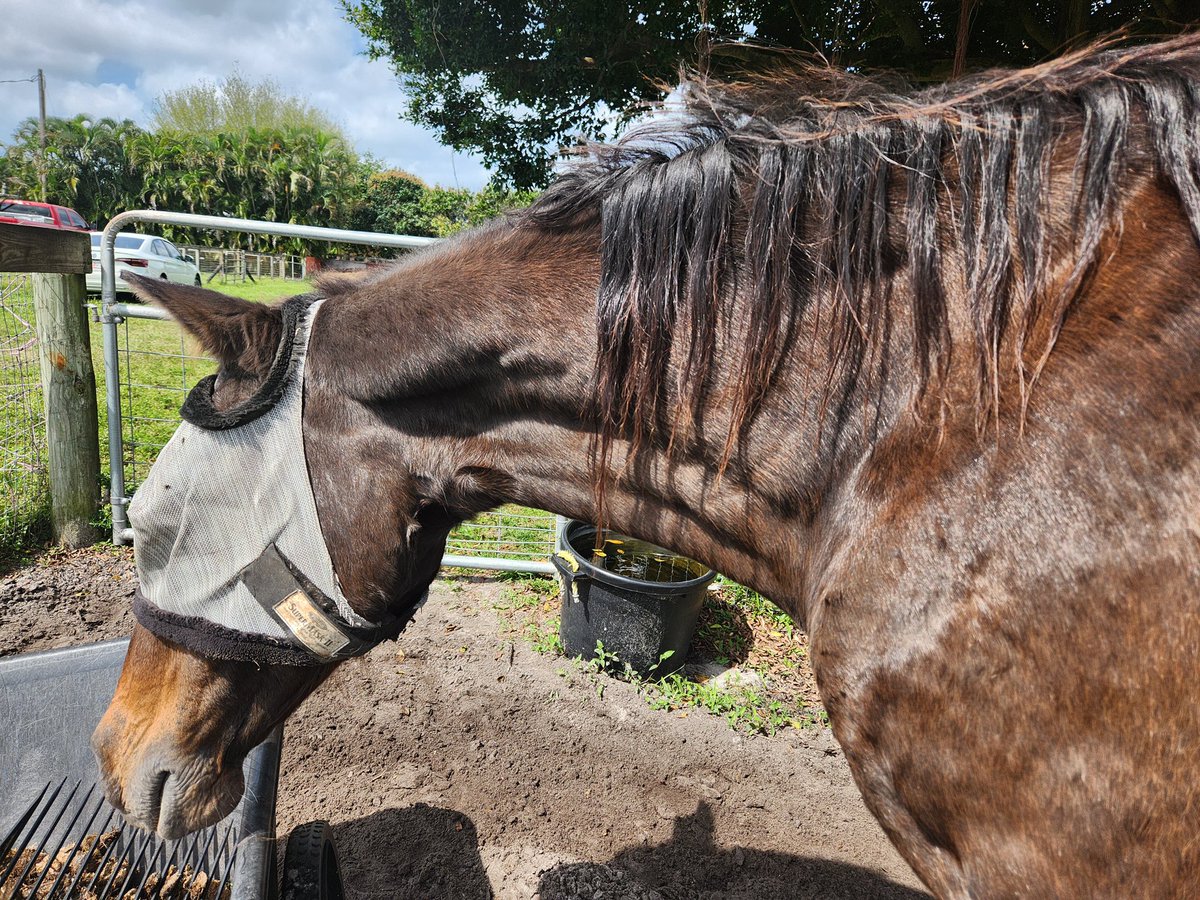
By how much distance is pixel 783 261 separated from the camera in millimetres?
1017

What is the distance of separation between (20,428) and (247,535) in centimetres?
464

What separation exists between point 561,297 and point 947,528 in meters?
0.70

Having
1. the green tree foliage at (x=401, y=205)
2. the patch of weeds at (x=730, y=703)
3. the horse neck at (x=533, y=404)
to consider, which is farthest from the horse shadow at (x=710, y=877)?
the green tree foliage at (x=401, y=205)

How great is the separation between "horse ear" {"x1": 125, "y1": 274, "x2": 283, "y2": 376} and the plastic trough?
1346mm

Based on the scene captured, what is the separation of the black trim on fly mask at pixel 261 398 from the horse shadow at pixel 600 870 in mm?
2040

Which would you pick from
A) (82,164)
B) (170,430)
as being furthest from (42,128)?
(170,430)

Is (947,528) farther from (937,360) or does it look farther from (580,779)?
(580,779)

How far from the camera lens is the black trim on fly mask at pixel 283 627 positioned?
1.30m

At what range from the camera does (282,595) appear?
1.31 metres

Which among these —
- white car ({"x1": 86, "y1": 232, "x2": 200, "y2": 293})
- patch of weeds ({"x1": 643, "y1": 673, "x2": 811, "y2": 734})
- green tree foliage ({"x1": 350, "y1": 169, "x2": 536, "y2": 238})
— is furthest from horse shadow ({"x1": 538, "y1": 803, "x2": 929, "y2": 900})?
green tree foliage ({"x1": 350, "y1": 169, "x2": 536, "y2": 238})

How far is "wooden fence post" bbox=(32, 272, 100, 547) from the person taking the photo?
4.12 m

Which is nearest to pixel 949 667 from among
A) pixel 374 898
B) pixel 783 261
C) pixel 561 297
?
pixel 783 261

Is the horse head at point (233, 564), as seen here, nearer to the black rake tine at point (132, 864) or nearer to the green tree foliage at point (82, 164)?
the black rake tine at point (132, 864)

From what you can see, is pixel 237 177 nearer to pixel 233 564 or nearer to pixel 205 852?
pixel 205 852
